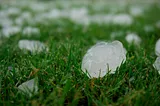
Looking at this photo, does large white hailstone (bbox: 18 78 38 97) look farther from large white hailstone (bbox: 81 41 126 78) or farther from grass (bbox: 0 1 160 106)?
large white hailstone (bbox: 81 41 126 78)

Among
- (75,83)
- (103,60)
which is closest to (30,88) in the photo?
(75,83)

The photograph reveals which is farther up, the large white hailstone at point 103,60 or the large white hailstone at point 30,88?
the large white hailstone at point 103,60

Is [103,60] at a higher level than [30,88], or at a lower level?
higher

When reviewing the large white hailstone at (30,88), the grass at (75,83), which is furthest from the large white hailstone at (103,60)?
the large white hailstone at (30,88)

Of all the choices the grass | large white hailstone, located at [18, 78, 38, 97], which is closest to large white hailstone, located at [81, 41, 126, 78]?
the grass

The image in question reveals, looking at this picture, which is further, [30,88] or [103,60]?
[103,60]

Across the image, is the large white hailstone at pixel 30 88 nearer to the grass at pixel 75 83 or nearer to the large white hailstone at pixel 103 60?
the grass at pixel 75 83

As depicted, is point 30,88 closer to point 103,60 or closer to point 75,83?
point 75,83
